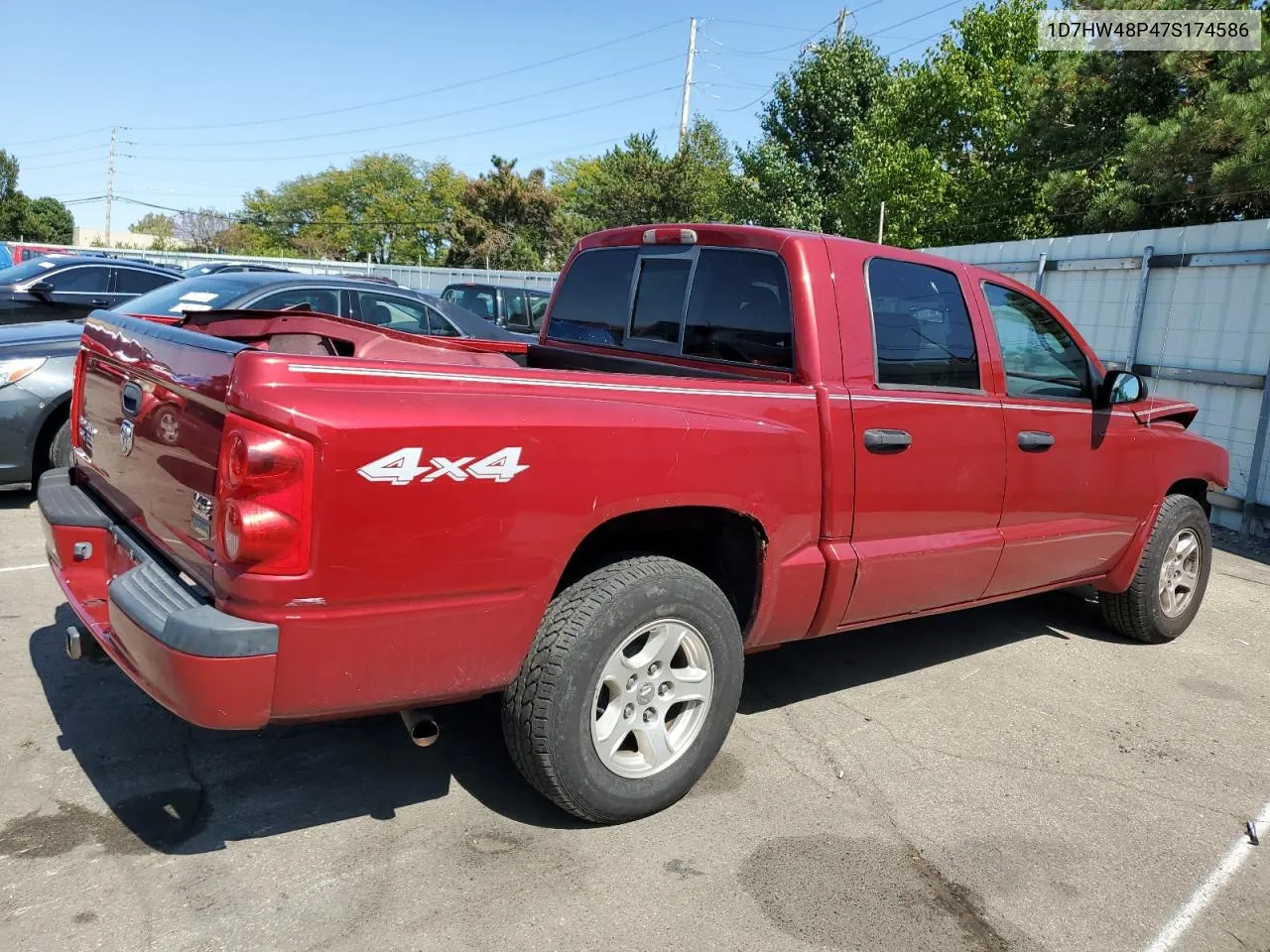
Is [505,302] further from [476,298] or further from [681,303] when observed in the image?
[681,303]

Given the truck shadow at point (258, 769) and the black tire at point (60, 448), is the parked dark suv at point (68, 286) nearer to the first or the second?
the black tire at point (60, 448)

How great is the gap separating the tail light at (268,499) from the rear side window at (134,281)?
35.4ft

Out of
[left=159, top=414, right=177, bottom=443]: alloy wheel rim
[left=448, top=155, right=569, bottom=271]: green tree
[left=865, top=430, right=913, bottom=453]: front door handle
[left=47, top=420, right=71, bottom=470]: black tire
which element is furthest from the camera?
[left=448, top=155, right=569, bottom=271]: green tree

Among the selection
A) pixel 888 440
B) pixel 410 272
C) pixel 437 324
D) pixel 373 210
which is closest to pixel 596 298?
pixel 888 440

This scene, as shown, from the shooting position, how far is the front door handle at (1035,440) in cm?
414

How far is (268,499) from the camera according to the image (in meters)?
2.29

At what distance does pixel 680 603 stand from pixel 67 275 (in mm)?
11328

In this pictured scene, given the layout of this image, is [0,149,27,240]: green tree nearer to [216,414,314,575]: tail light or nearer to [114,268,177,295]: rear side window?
[114,268,177,295]: rear side window

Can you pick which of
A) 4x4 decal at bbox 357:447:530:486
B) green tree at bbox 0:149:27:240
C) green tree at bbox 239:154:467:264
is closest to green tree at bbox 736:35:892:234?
4x4 decal at bbox 357:447:530:486

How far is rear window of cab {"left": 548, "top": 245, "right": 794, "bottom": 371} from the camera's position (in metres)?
3.60

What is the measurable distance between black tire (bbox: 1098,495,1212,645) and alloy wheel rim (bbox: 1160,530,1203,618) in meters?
0.02

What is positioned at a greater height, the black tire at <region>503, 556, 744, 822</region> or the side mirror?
the side mirror

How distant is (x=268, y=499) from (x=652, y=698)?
1400 millimetres

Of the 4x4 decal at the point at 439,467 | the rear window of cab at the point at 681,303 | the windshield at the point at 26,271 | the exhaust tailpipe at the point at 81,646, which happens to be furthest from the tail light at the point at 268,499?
the windshield at the point at 26,271
